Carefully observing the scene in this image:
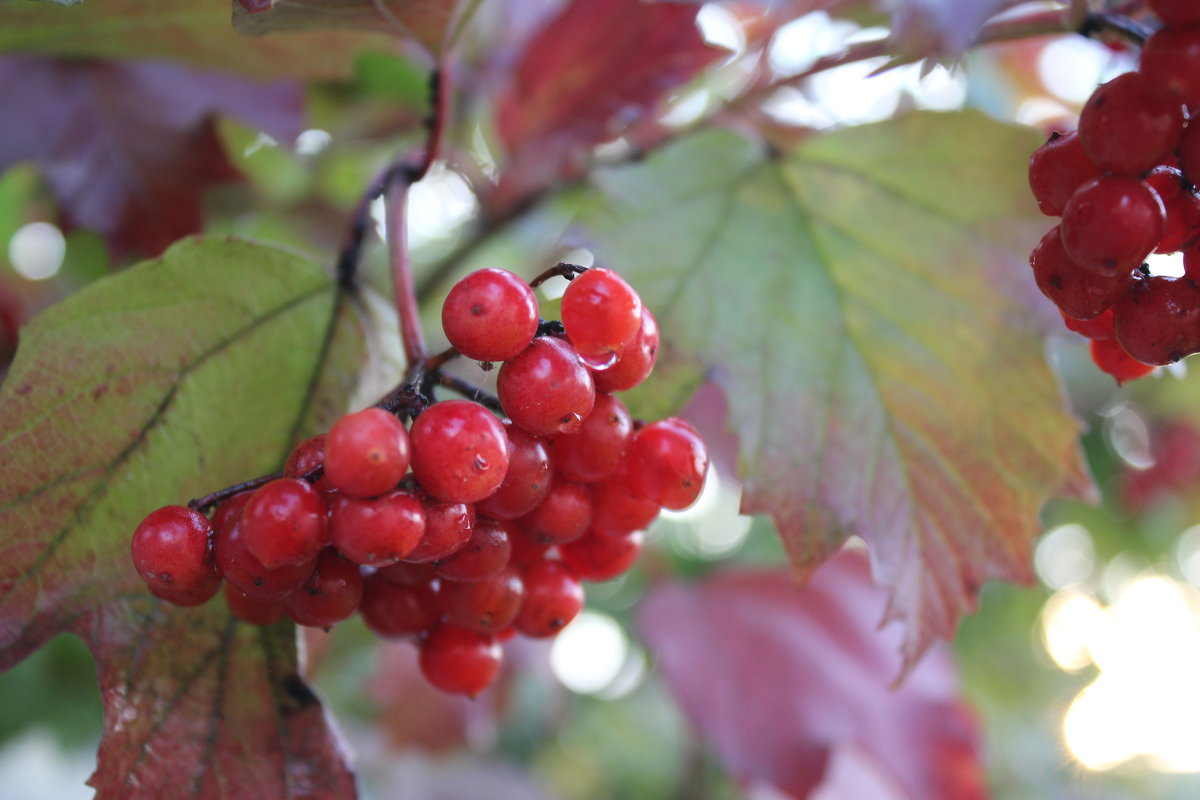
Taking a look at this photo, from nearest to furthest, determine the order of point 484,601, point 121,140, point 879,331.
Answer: point 484,601 < point 879,331 < point 121,140

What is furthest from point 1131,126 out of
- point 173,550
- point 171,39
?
point 171,39

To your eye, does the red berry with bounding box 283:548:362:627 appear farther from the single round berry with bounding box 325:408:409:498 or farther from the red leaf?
the red leaf

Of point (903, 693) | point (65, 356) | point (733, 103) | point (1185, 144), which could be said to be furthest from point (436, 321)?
point (1185, 144)

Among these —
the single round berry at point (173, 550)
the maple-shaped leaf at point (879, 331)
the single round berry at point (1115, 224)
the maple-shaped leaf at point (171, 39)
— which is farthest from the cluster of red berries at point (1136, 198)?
the maple-shaped leaf at point (171, 39)

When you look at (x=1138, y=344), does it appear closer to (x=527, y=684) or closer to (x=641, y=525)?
(x=641, y=525)

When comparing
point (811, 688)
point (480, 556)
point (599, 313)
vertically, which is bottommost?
point (811, 688)

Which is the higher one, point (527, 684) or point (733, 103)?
point (733, 103)

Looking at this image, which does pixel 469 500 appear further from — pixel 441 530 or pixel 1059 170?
pixel 1059 170
